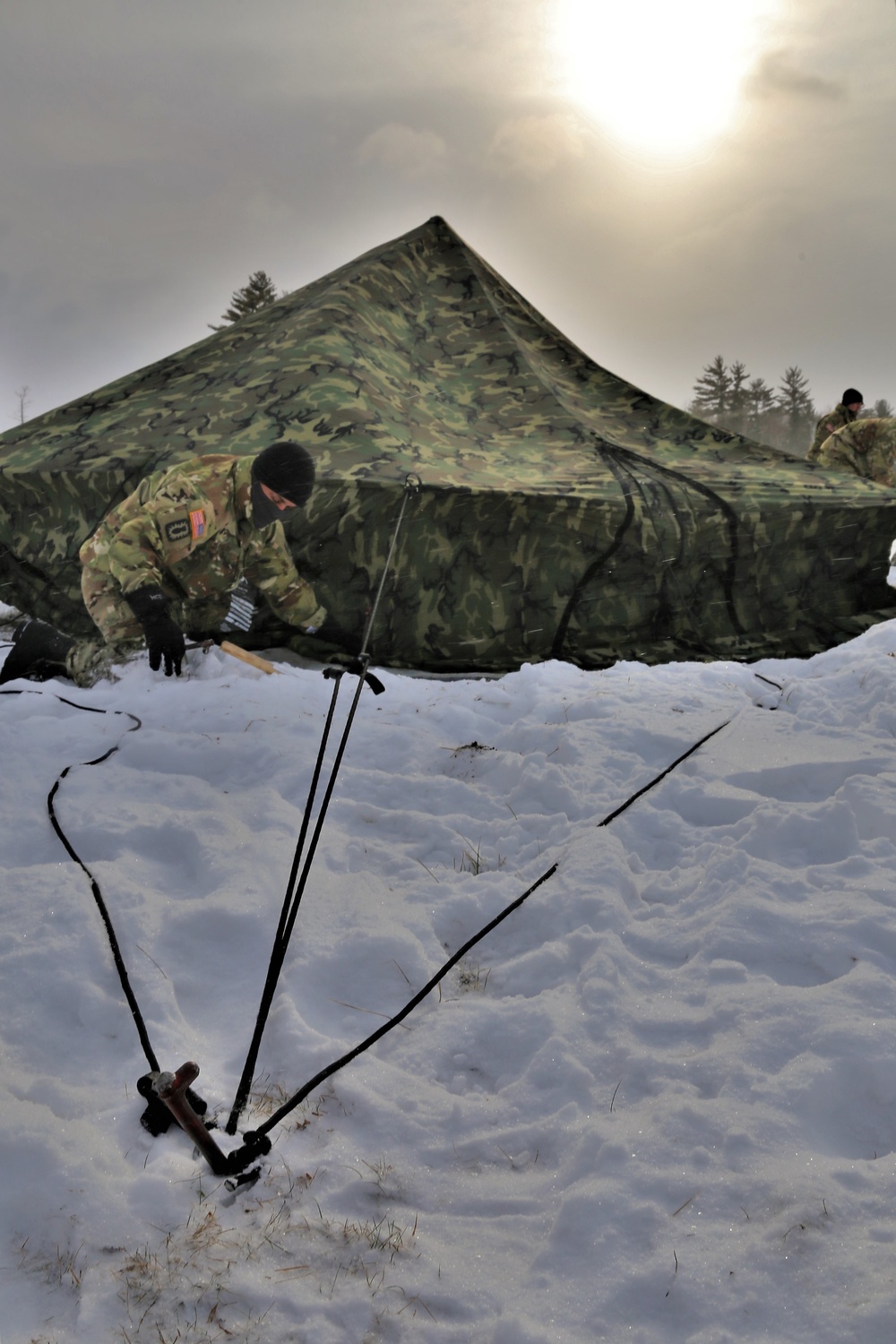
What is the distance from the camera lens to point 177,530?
484 centimetres

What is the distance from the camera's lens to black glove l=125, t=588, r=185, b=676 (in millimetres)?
4527

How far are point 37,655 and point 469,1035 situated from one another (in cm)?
389

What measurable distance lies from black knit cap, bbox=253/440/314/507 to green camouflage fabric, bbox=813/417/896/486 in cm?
573

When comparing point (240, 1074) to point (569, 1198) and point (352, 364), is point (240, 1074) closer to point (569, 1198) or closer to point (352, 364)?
point (569, 1198)

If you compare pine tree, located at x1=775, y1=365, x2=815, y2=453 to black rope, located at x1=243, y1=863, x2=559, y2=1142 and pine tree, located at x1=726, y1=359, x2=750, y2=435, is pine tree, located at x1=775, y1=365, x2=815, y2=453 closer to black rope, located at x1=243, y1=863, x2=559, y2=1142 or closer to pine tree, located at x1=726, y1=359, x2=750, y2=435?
pine tree, located at x1=726, y1=359, x2=750, y2=435

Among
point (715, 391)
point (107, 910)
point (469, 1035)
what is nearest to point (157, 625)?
point (107, 910)

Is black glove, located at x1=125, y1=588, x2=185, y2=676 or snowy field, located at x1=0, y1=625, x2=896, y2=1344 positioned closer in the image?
snowy field, located at x1=0, y1=625, x2=896, y2=1344

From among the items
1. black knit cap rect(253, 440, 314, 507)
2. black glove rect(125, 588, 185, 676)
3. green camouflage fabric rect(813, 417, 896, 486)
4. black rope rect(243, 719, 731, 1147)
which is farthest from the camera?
green camouflage fabric rect(813, 417, 896, 486)

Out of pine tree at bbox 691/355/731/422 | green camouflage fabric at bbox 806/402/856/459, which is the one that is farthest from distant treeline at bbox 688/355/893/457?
green camouflage fabric at bbox 806/402/856/459

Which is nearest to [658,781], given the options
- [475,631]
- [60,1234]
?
[475,631]

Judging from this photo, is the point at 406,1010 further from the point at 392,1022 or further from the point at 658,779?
the point at 658,779

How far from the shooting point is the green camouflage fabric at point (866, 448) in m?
8.18

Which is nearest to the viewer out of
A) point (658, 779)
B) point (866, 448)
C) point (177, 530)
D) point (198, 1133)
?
point (198, 1133)

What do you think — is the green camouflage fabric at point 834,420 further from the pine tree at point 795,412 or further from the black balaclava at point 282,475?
the pine tree at point 795,412
